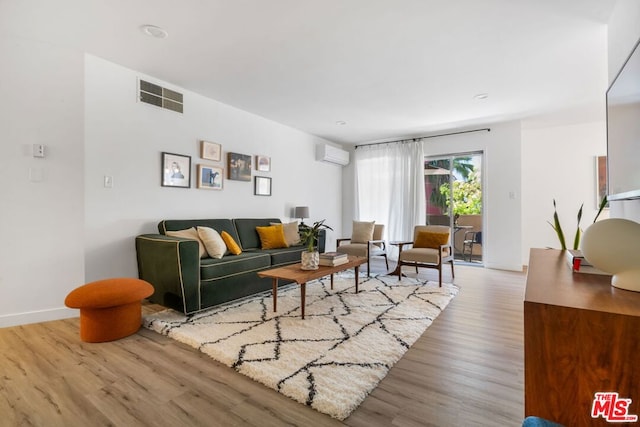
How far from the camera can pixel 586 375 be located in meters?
0.90

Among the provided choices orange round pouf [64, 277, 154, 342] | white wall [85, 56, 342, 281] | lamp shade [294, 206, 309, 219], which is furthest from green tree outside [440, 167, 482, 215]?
orange round pouf [64, 277, 154, 342]

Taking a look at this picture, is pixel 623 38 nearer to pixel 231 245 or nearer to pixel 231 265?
pixel 231 265

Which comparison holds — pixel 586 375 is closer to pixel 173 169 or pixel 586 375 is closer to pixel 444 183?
pixel 173 169

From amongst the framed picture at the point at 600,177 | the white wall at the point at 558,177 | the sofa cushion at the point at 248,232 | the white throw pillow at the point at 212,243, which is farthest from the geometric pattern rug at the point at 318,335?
the framed picture at the point at 600,177

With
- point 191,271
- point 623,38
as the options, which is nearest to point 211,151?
point 191,271

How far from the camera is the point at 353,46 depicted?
2693 millimetres

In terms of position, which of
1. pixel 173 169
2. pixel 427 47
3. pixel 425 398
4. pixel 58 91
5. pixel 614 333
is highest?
pixel 427 47

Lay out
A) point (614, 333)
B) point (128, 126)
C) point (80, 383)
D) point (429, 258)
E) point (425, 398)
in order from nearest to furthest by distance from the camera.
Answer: point (614, 333), point (425, 398), point (80, 383), point (128, 126), point (429, 258)

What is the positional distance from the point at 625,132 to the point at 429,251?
2699mm

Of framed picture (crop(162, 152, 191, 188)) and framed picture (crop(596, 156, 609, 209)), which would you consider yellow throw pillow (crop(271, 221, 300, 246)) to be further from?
framed picture (crop(596, 156, 609, 209))

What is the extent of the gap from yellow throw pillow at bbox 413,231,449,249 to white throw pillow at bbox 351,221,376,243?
2.73ft


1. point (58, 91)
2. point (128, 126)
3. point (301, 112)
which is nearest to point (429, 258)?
point (301, 112)

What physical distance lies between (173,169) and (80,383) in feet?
7.95

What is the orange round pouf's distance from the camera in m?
2.19
